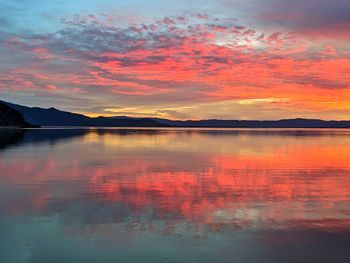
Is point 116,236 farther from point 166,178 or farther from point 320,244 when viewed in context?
point 166,178

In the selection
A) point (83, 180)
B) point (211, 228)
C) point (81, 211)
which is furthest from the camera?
point (83, 180)

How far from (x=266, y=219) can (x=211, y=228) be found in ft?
8.02

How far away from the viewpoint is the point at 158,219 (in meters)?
14.0

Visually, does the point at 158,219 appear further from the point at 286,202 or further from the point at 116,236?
the point at 286,202

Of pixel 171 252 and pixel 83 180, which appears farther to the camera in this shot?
pixel 83 180

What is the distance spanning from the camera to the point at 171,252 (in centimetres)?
1048

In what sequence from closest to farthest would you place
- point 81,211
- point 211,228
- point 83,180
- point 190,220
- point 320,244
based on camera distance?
1. point 320,244
2. point 211,228
3. point 190,220
4. point 81,211
5. point 83,180

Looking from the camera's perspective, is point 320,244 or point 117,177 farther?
point 117,177

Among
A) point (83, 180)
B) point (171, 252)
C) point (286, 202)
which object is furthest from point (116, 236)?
point (83, 180)

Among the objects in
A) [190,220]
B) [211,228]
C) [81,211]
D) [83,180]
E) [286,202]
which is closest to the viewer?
[211,228]

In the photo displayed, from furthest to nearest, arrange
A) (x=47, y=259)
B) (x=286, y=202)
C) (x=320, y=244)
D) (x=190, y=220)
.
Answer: (x=286, y=202) < (x=190, y=220) < (x=320, y=244) < (x=47, y=259)

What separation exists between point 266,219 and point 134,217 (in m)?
4.83

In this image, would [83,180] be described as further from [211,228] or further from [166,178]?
[211,228]

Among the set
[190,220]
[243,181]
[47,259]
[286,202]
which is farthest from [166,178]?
[47,259]
